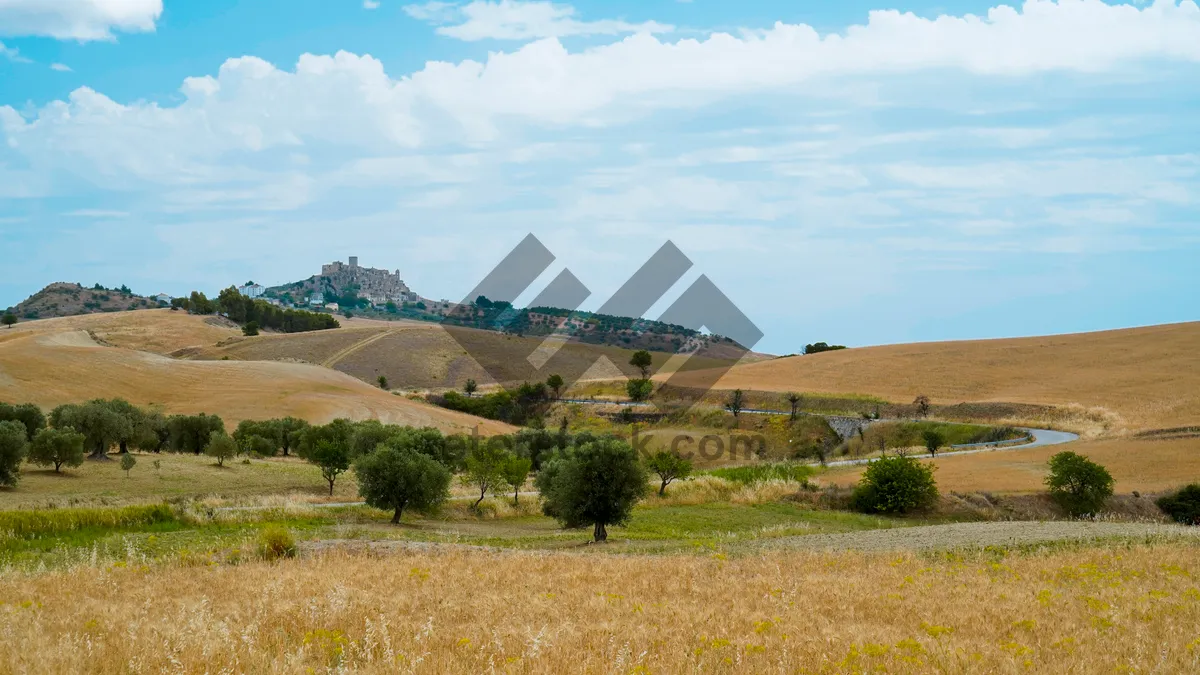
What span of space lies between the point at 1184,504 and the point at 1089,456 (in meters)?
11.4

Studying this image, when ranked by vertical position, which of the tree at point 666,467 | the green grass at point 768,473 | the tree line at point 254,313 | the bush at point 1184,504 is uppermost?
the tree line at point 254,313

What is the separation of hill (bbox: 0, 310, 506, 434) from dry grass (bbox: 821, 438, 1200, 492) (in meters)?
42.6

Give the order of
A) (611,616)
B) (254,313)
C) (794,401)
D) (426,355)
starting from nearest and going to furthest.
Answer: (611,616), (794,401), (426,355), (254,313)

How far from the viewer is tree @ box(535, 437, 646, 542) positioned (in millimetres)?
29328

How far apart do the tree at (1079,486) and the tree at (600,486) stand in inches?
663

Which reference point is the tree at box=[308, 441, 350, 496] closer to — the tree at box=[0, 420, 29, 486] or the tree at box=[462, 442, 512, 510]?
the tree at box=[462, 442, 512, 510]

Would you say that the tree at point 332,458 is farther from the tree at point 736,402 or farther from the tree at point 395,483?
the tree at point 736,402

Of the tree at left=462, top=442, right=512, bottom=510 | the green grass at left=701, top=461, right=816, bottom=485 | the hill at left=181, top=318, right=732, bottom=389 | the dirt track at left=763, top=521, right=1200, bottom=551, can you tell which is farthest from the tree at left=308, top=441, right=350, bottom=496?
the hill at left=181, top=318, right=732, bottom=389

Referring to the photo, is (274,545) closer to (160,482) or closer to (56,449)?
(160,482)

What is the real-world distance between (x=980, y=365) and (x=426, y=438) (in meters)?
63.0

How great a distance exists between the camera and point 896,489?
36281 mm

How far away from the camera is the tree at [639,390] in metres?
87.9

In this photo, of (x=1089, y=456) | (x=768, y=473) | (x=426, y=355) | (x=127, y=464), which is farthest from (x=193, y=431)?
(x=426, y=355)

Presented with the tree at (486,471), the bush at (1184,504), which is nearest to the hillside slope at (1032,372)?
the bush at (1184,504)
